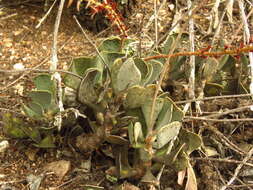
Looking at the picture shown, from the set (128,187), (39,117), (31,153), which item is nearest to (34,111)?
(39,117)

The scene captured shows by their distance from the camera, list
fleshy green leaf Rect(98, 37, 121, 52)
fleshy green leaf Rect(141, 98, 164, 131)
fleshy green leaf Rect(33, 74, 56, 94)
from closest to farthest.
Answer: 1. fleshy green leaf Rect(141, 98, 164, 131)
2. fleshy green leaf Rect(33, 74, 56, 94)
3. fleshy green leaf Rect(98, 37, 121, 52)

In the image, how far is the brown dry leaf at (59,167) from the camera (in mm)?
1650

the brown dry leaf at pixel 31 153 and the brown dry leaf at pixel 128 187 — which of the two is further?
the brown dry leaf at pixel 31 153

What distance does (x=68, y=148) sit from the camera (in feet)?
5.68

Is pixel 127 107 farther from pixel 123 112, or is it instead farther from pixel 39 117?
pixel 39 117

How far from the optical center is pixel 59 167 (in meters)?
1.66

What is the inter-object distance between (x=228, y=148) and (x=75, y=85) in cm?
69

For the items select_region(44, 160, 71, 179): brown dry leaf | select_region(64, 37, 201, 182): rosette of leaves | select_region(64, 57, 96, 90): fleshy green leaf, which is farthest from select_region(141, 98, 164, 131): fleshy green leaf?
select_region(44, 160, 71, 179): brown dry leaf

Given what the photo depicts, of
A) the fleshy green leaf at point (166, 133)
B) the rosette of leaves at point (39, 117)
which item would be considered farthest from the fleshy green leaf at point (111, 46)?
the fleshy green leaf at point (166, 133)

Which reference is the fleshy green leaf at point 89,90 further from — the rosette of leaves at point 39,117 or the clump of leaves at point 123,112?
the rosette of leaves at point 39,117

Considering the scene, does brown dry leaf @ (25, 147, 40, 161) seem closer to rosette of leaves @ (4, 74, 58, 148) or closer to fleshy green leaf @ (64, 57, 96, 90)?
rosette of leaves @ (4, 74, 58, 148)

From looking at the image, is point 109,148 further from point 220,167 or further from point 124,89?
point 220,167

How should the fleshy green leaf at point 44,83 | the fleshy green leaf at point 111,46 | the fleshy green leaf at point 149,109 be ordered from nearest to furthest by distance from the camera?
the fleshy green leaf at point 149,109 → the fleshy green leaf at point 44,83 → the fleshy green leaf at point 111,46

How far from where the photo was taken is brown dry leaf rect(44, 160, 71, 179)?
65.0 inches
